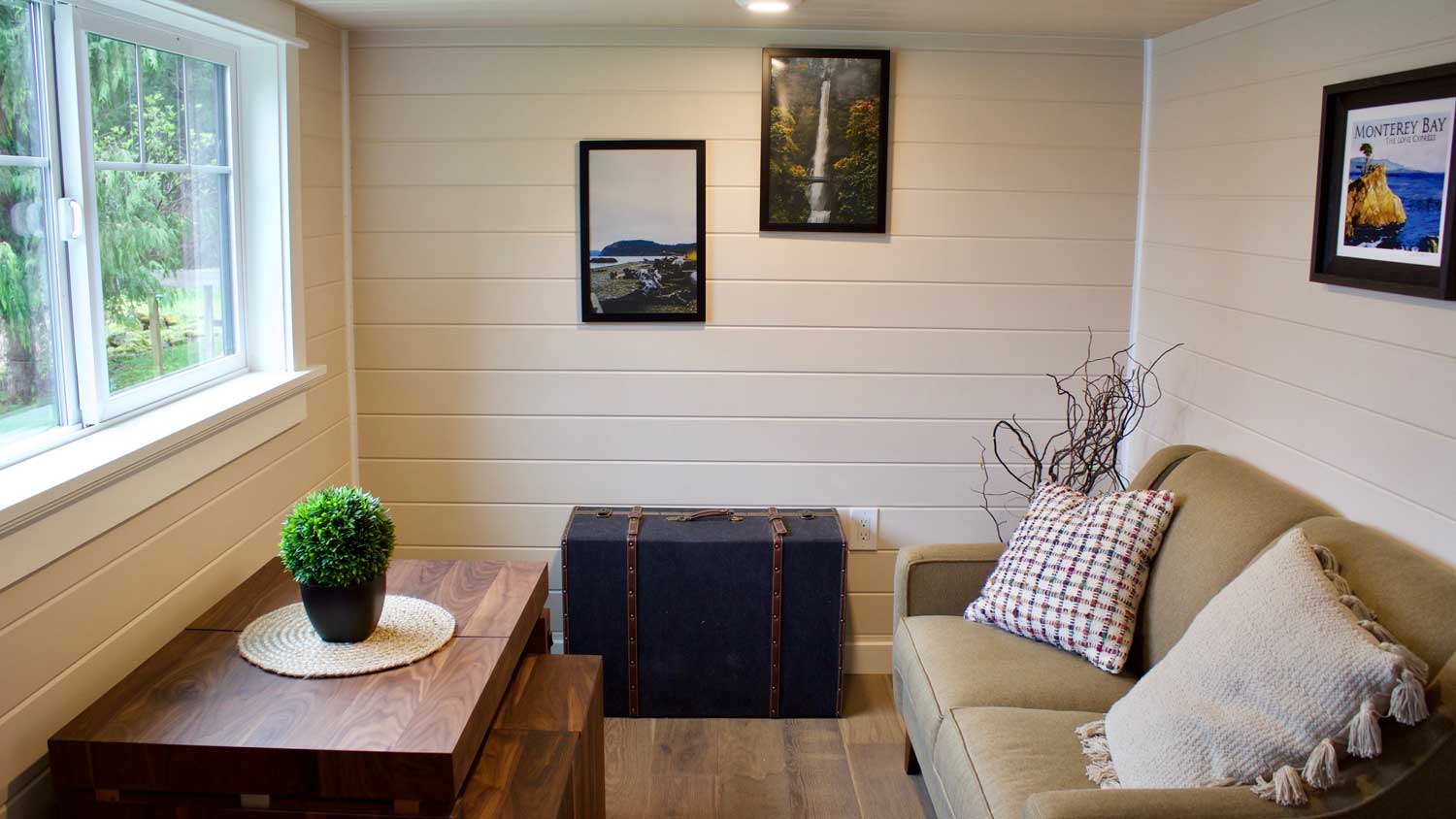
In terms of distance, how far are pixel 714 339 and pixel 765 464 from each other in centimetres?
46

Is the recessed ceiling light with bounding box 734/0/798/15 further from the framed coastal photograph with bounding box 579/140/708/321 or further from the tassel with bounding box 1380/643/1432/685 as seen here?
the tassel with bounding box 1380/643/1432/685

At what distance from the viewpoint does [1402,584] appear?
2.23 m

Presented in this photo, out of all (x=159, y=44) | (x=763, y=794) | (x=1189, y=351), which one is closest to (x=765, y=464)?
(x=763, y=794)

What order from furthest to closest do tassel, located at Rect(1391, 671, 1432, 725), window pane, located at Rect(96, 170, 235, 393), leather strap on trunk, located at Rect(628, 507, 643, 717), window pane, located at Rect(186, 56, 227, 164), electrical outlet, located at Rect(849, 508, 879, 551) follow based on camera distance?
electrical outlet, located at Rect(849, 508, 879, 551)
leather strap on trunk, located at Rect(628, 507, 643, 717)
window pane, located at Rect(186, 56, 227, 164)
window pane, located at Rect(96, 170, 235, 393)
tassel, located at Rect(1391, 671, 1432, 725)

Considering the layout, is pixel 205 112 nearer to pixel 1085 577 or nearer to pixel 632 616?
pixel 632 616

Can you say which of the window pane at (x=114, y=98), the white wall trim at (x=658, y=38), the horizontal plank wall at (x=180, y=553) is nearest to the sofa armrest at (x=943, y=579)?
the white wall trim at (x=658, y=38)

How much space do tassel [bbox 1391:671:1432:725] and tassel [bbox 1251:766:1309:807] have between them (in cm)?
20

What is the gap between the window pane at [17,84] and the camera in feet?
7.09

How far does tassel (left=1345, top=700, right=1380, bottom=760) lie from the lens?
196 cm

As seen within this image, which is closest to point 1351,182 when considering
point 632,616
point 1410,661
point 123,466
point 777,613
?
point 1410,661

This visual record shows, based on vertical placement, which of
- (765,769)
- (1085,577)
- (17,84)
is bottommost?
(765,769)

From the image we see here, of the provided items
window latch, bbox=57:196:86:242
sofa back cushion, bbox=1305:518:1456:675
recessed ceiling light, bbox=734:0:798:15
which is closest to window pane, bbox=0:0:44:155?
window latch, bbox=57:196:86:242

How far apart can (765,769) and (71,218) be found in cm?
228

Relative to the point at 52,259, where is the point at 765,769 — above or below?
below
